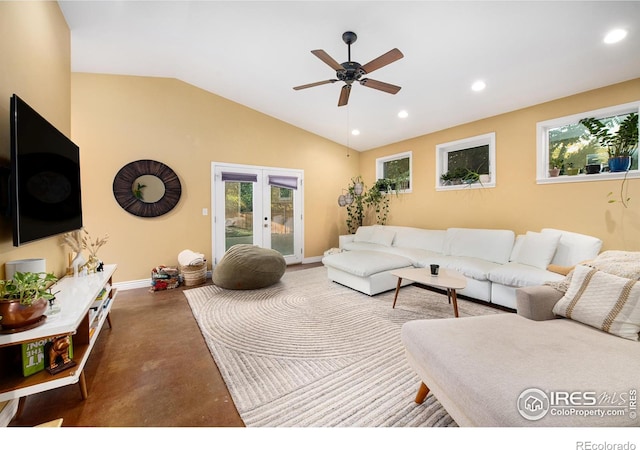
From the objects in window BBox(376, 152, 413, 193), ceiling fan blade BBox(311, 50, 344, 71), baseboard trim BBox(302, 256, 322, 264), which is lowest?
baseboard trim BBox(302, 256, 322, 264)

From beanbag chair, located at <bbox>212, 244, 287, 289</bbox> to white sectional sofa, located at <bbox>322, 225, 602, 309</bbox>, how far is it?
36.5 inches

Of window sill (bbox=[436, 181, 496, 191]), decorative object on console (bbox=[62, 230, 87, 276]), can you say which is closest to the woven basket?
decorative object on console (bbox=[62, 230, 87, 276])

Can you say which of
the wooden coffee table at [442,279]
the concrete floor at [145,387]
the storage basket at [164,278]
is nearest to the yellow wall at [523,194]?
→ the wooden coffee table at [442,279]

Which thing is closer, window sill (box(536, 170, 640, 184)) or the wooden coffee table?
the wooden coffee table

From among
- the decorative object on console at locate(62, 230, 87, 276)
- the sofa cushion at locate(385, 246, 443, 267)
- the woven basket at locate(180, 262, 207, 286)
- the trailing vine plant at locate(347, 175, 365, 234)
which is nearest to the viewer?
the decorative object on console at locate(62, 230, 87, 276)

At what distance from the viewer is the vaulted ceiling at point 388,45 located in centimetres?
234

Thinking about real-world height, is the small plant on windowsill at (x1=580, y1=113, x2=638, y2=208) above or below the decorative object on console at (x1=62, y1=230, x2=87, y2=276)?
above

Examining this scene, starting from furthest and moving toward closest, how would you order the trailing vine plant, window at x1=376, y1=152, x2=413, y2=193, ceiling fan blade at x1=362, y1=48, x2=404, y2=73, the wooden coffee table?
the trailing vine plant → window at x1=376, y1=152, x2=413, y2=193 → the wooden coffee table → ceiling fan blade at x1=362, y1=48, x2=404, y2=73

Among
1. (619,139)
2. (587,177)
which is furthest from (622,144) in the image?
(587,177)

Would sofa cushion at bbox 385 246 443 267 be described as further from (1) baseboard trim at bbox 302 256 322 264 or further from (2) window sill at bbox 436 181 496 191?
(1) baseboard trim at bbox 302 256 322 264

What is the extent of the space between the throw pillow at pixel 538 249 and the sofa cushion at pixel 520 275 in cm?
9

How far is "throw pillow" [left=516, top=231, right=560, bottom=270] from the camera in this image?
3020mm

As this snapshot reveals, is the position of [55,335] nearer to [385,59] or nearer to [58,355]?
[58,355]

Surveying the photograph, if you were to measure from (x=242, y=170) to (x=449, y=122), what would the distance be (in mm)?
3758
